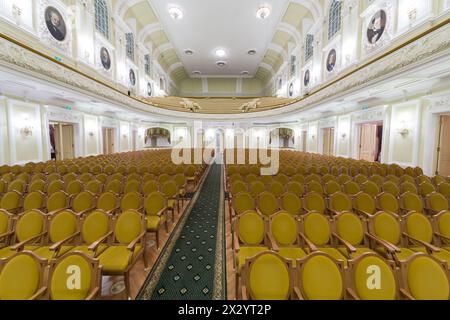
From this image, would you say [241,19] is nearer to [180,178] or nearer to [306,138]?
[306,138]

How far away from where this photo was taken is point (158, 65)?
66.2 ft

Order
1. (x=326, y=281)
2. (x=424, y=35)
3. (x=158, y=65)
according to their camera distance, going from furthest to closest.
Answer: (x=158, y=65) → (x=424, y=35) → (x=326, y=281)

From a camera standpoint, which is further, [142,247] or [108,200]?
[108,200]

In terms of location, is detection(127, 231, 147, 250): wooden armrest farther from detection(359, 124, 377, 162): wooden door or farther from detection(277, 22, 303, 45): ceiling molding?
detection(277, 22, 303, 45): ceiling molding

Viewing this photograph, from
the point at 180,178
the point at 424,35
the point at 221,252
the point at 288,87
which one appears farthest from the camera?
the point at 288,87

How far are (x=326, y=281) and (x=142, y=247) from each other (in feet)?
6.72

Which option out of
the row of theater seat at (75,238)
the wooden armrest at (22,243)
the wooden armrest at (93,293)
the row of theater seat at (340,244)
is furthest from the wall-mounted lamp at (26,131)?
the wooden armrest at (93,293)

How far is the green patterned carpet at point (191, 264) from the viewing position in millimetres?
2238

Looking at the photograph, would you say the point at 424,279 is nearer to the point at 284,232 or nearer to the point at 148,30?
the point at 284,232

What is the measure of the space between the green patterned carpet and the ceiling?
45.6 feet

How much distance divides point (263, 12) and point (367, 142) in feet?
33.7

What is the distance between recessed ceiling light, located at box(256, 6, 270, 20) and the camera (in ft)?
42.8

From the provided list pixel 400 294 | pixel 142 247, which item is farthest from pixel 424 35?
pixel 142 247

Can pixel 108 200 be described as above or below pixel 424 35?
below
